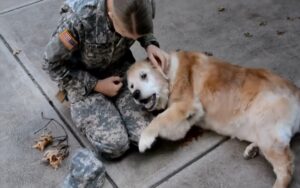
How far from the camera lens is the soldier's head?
233 centimetres

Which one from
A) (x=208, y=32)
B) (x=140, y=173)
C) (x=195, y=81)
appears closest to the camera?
(x=140, y=173)

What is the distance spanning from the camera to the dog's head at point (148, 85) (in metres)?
2.88

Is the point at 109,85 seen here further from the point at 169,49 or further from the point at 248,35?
the point at 248,35

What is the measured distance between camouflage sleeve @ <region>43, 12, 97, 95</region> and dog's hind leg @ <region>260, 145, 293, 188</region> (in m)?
1.22

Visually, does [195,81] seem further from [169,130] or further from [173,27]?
[173,27]

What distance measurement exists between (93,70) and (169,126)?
0.68 m

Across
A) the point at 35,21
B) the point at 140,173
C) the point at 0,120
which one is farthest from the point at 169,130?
the point at 35,21

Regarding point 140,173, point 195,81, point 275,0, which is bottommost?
point 275,0

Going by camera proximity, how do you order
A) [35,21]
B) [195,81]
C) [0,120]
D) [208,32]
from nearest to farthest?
[195,81], [0,120], [208,32], [35,21]

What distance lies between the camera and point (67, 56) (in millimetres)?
2791

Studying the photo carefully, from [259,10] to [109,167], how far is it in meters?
2.24

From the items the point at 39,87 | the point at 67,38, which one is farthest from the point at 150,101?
the point at 39,87

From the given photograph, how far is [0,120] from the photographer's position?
325 cm

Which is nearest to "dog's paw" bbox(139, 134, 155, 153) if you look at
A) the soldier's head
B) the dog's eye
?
the dog's eye
